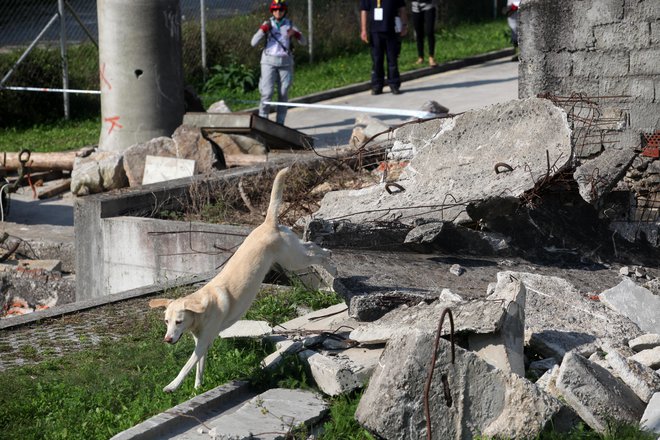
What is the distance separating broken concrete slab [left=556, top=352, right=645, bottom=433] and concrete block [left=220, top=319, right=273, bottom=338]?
6.42 feet

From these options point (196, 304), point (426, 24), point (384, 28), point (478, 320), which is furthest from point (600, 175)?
point (426, 24)

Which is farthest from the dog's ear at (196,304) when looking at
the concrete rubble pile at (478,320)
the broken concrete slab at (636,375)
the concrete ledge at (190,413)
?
the broken concrete slab at (636,375)

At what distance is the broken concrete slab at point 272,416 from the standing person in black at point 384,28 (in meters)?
13.2

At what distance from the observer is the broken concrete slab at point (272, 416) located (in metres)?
5.29

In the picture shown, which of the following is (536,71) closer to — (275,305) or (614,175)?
(614,175)

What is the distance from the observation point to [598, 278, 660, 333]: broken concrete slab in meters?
6.91

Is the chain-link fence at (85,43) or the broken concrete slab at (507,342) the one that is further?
the chain-link fence at (85,43)

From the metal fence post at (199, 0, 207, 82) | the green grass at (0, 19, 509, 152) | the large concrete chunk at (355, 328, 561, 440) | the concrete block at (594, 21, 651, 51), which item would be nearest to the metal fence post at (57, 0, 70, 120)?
the green grass at (0, 19, 509, 152)

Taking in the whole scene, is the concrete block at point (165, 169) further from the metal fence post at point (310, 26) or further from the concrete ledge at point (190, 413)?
the metal fence post at point (310, 26)

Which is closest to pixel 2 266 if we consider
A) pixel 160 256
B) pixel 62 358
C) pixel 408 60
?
pixel 160 256

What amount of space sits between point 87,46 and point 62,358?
43.3ft

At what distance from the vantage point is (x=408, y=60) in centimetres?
2256

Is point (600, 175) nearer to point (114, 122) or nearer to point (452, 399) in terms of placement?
point (452, 399)

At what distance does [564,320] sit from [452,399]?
5.41ft
